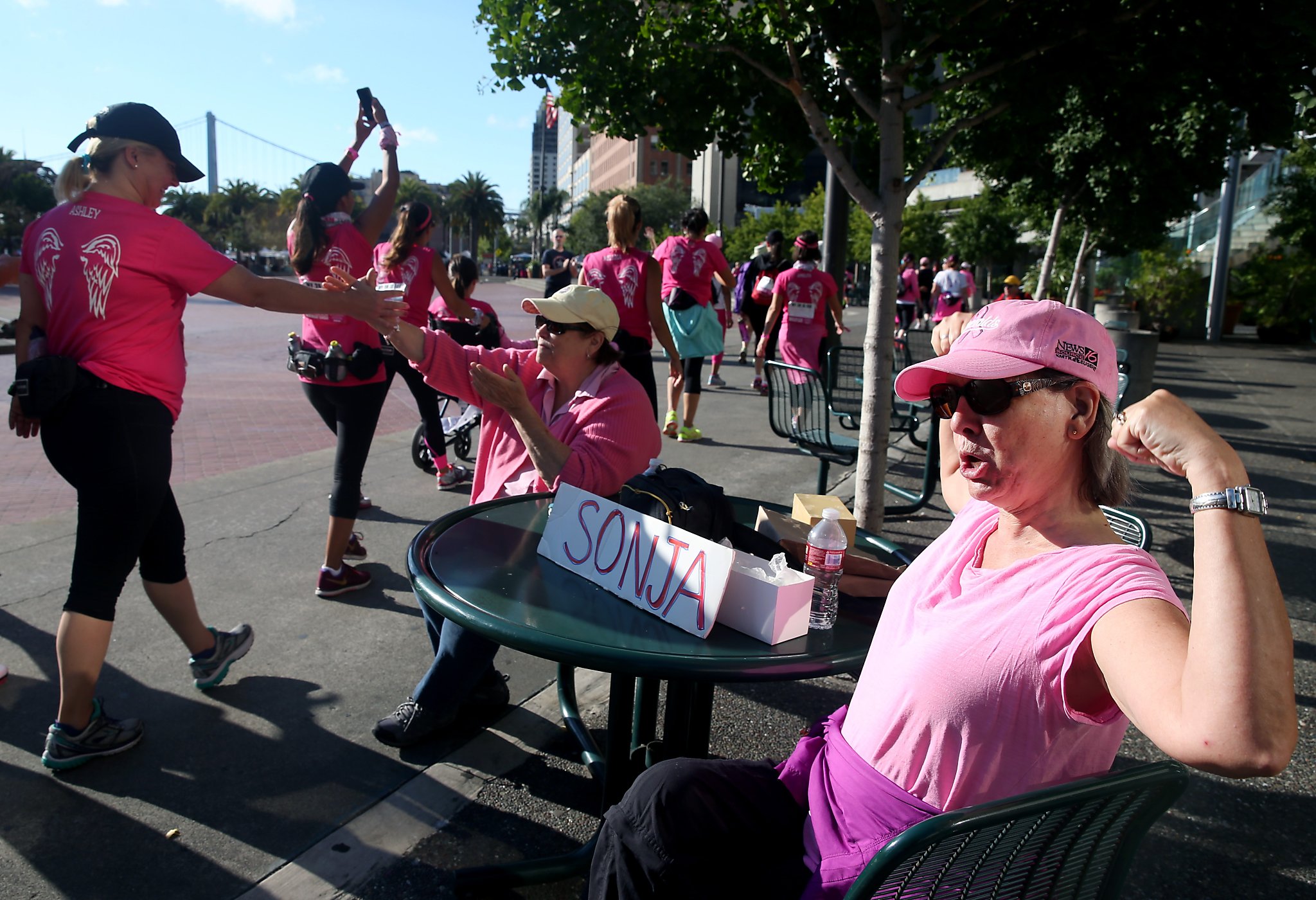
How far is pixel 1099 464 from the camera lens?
5.17 ft

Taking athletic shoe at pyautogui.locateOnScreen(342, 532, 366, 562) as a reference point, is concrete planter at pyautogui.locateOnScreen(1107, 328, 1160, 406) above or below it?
above

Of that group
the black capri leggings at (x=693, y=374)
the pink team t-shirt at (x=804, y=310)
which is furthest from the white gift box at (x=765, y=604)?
the black capri leggings at (x=693, y=374)

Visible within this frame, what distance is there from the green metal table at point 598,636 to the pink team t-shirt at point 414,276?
2833 mm

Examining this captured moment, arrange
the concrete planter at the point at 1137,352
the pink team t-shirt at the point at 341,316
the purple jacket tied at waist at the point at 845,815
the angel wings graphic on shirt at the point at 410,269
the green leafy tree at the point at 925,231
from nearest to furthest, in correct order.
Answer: the purple jacket tied at waist at the point at 845,815 → the pink team t-shirt at the point at 341,316 → the angel wings graphic on shirt at the point at 410,269 → the concrete planter at the point at 1137,352 → the green leafy tree at the point at 925,231

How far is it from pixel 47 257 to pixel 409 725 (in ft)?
5.84

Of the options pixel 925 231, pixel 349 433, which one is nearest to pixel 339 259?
pixel 349 433

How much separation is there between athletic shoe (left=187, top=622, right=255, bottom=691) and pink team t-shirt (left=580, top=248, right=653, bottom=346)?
3460 millimetres

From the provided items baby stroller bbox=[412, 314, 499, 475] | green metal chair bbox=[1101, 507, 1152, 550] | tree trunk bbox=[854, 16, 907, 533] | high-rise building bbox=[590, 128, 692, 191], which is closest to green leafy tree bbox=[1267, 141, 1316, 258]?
tree trunk bbox=[854, 16, 907, 533]

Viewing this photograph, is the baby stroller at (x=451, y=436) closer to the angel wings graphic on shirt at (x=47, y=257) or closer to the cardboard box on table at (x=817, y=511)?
the angel wings graphic on shirt at (x=47, y=257)

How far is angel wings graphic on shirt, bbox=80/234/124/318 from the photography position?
8.48 ft

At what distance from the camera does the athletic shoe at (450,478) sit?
6.06m

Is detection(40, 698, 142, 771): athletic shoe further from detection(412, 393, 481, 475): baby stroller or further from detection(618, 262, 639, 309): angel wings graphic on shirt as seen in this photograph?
detection(618, 262, 639, 309): angel wings graphic on shirt

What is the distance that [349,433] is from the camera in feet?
13.4

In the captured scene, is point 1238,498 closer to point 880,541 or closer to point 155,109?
point 880,541
